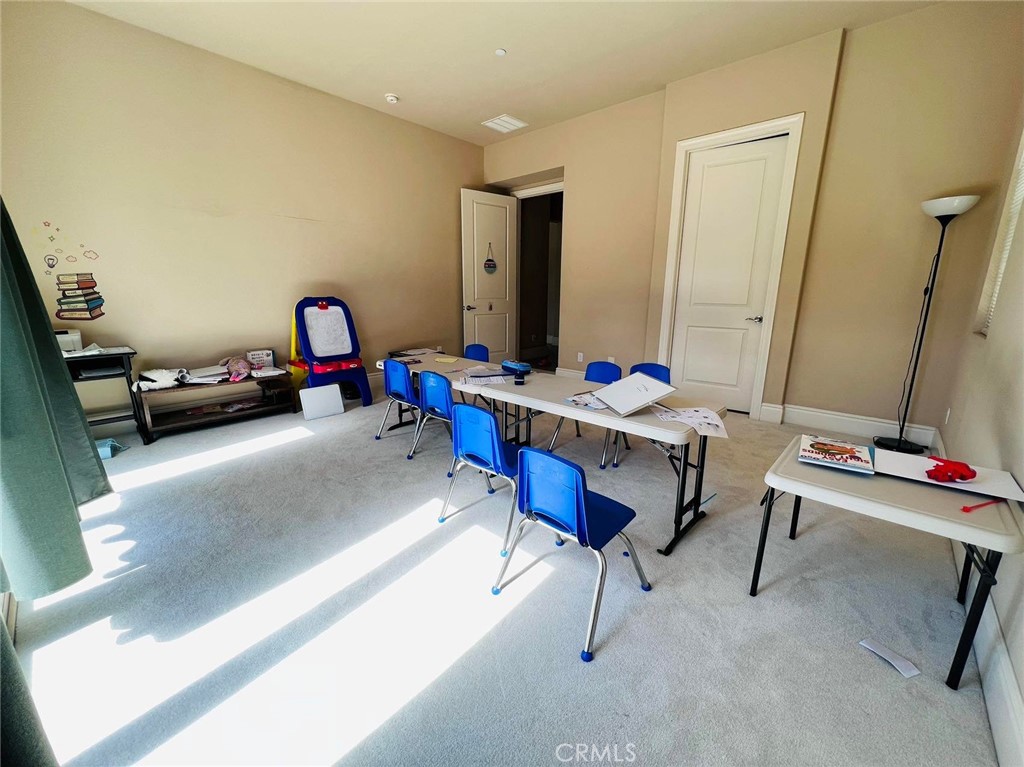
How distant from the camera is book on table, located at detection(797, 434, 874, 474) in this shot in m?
1.45

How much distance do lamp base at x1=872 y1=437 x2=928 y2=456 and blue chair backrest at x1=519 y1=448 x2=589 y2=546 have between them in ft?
10.2

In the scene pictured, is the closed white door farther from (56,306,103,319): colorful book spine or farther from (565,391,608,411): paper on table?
(56,306,103,319): colorful book spine

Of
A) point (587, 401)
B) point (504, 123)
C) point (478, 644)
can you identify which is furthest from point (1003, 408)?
point (504, 123)

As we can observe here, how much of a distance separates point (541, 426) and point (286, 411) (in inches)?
102

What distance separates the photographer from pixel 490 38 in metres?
3.22

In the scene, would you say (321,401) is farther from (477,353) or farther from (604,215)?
(604,215)

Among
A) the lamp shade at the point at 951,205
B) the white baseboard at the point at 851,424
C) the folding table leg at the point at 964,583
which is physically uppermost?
the lamp shade at the point at 951,205

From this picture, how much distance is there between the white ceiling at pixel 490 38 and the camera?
2.89m

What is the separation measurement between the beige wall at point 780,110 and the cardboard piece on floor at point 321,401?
12.9ft

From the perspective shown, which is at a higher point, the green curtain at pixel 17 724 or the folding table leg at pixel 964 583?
the green curtain at pixel 17 724

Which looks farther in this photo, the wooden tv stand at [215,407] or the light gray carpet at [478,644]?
the wooden tv stand at [215,407]

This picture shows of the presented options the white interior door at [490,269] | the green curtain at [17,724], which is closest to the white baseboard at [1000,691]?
the green curtain at [17,724]

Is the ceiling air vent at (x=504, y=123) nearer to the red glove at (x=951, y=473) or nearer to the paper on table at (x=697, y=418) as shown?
the paper on table at (x=697, y=418)

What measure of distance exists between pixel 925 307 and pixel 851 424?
1077mm
